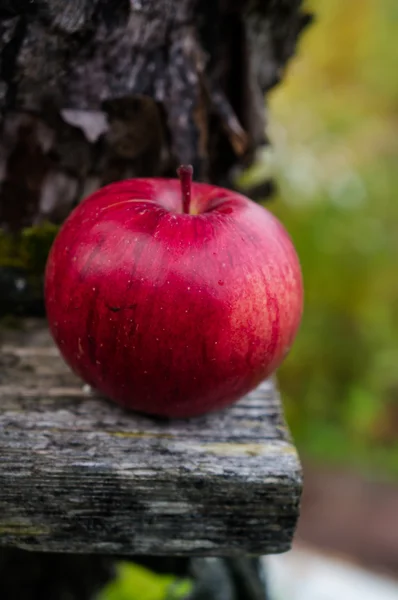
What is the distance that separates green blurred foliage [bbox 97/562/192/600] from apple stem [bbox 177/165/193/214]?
0.67 metres

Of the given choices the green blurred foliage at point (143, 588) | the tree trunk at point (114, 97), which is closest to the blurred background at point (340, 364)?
the green blurred foliage at point (143, 588)

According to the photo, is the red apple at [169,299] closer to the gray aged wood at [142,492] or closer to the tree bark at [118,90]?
the gray aged wood at [142,492]

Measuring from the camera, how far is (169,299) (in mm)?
716

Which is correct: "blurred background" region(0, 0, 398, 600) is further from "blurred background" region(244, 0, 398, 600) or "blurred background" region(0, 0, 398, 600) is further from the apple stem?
the apple stem

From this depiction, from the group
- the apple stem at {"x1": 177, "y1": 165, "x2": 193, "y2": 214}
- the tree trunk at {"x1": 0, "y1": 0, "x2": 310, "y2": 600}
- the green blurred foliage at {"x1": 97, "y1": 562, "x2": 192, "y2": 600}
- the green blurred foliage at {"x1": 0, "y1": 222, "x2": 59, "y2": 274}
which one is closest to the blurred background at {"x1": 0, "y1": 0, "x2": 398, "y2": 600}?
the green blurred foliage at {"x1": 97, "y1": 562, "x2": 192, "y2": 600}

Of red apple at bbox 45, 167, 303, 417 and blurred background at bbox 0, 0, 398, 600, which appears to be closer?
red apple at bbox 45, 167, 303, 417

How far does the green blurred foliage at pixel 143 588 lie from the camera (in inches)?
45.1

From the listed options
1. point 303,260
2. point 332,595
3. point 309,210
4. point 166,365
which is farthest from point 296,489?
point 309,210

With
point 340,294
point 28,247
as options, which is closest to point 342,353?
point 340,294

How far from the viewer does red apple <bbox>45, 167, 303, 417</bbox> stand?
72 cm

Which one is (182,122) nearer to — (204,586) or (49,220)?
(49,220)

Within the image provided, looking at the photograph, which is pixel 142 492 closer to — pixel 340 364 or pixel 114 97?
pixel 114 97

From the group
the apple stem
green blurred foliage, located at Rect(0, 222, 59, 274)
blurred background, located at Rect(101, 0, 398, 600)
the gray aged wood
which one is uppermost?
the apple stem

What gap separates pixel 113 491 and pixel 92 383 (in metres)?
0.15
